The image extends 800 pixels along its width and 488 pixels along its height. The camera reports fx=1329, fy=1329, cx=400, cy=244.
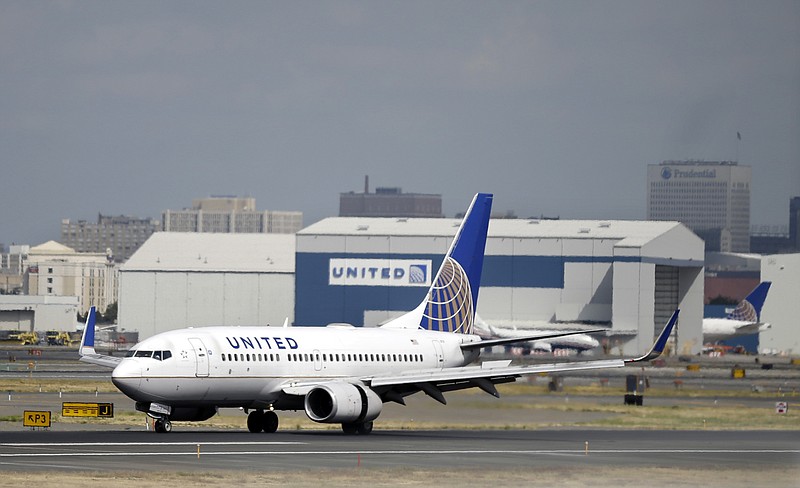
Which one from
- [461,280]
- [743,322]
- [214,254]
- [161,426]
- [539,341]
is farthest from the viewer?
[743,322]

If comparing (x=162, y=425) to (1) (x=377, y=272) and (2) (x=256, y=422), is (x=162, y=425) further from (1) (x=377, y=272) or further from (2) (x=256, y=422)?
(1) (x=377, y=272)

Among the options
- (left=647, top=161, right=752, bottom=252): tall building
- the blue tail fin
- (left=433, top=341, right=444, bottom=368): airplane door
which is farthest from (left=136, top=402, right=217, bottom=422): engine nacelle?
(left=647, top=161, right=752, bottom=252): tall building

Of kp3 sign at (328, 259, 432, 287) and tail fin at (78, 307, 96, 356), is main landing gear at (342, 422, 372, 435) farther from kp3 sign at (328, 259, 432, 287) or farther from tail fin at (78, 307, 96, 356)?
kp3 sign at (328, 259, 432, 287)

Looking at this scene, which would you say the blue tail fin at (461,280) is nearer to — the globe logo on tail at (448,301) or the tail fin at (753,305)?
the globe logo on tail at (448,301)

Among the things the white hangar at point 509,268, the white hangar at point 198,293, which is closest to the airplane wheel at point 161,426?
the white hangar at point 509,268

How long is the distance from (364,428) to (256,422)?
4.33 metres

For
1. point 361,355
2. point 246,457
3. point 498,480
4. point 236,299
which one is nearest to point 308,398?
point 361,355

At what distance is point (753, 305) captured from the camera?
180750 mm

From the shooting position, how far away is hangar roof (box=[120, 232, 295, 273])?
178 meters

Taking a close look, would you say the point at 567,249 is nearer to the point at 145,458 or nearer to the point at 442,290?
the point at 442,290

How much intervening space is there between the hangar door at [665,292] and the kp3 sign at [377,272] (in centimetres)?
2963

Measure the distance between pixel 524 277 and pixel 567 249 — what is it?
6290 millimetres

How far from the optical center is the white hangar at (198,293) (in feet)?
575

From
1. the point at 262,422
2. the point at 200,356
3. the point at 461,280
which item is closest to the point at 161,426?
the point at 200,356
